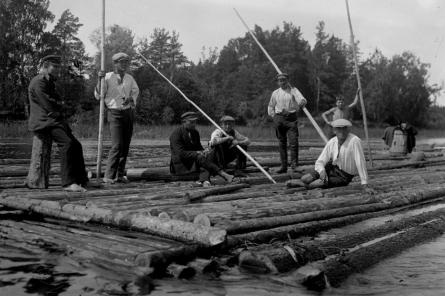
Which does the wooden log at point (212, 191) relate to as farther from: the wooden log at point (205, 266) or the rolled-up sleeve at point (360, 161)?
the wooden log at point (205, 266)

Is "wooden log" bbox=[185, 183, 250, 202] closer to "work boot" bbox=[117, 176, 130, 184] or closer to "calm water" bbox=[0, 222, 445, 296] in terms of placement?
"work boot" bbox=[117, 176, 130, 184]

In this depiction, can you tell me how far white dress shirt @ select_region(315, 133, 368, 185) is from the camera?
7.11 meters

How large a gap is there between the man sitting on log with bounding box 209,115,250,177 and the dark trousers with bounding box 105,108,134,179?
1298 mm

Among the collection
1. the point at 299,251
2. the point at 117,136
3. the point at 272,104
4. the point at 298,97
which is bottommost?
the point at 299,251

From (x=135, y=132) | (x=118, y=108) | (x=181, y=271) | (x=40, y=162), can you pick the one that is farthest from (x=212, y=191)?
(x=135, y=132)

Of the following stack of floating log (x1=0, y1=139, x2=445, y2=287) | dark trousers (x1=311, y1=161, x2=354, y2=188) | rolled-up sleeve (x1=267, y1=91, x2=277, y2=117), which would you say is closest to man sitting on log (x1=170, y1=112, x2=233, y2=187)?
stack of floating log (x1=0, y1=139, x2=445, y2=287)

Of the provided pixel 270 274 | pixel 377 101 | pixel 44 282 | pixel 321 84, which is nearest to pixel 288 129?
pixel 270 274

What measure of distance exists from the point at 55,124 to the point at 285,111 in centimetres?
423

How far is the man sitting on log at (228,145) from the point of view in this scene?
8.48 metres

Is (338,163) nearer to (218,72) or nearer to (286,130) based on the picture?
(286,130)

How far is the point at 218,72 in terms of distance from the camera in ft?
301

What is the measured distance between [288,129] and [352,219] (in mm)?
3989

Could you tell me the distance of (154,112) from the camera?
1843 inches

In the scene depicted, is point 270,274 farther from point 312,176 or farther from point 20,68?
point 20,68
